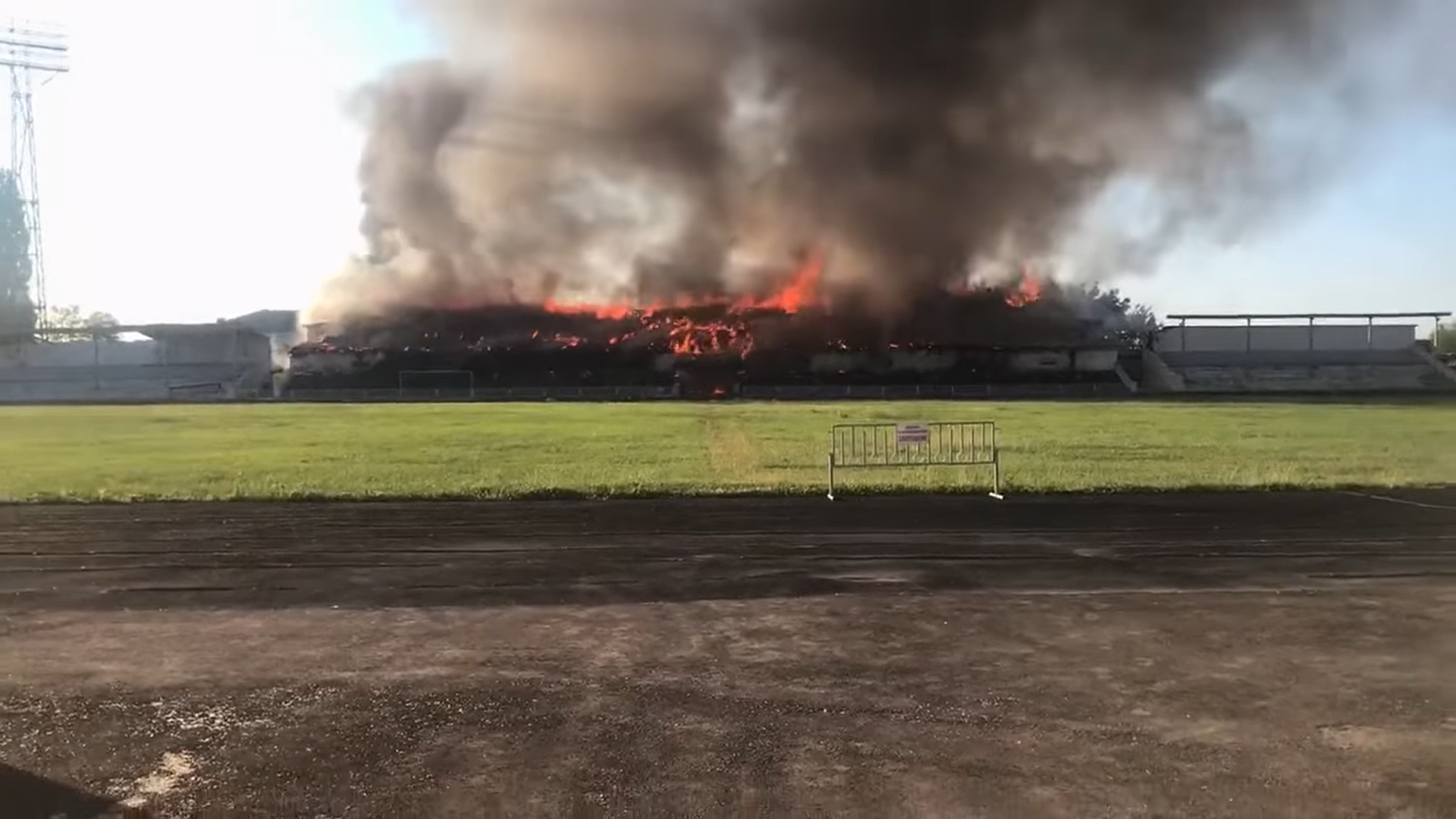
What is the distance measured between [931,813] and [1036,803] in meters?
0.52

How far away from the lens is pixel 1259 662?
7.27m

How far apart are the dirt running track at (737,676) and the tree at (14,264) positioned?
88.8 metres

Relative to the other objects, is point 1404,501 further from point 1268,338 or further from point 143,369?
point 143,369

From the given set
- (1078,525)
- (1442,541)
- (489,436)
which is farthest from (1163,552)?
(489,436)

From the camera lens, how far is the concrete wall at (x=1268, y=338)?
282 feet

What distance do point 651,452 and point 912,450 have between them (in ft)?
22.2

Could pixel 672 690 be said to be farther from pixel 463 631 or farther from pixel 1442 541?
pixel 1442 541

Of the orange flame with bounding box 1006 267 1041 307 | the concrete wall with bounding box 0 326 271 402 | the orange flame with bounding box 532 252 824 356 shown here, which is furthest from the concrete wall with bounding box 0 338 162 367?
the orange flame with bounding box 1006 267 1041 307

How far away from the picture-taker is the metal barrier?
18453mm

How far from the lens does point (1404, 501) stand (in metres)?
16.6

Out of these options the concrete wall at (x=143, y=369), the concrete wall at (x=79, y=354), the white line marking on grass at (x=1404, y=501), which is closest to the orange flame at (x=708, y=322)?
the concrete wall at (x=143, y=369)

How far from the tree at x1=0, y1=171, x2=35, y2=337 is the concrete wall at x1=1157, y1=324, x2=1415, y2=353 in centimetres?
9487

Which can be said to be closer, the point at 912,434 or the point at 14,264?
the point at 912,434

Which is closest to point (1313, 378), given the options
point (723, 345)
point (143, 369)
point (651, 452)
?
point (723, 345)
